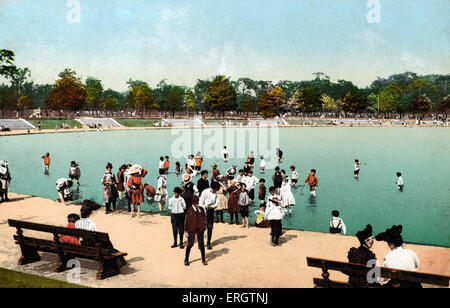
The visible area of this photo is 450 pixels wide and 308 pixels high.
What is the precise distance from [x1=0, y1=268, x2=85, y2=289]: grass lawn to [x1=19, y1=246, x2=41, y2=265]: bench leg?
1.01m

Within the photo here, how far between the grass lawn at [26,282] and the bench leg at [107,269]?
690 millimetres

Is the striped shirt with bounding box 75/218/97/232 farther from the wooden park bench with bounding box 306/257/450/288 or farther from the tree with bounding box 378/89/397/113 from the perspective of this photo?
the tree with bounding box 378/89/397/113

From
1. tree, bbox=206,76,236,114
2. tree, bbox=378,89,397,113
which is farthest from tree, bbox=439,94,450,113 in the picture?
tree, bbox=206,76,236,114

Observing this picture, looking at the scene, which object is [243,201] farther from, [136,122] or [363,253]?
[136,122]

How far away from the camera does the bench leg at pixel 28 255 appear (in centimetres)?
980

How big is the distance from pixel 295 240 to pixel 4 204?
1278 centimetres

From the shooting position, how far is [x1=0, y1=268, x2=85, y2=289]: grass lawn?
802 centimetres

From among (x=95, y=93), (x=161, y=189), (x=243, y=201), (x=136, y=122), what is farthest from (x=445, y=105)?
(x=243, y=201)

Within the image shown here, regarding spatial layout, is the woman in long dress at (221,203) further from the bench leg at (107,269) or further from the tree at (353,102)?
the tree at (353,102)

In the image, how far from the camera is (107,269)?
29.5 feet

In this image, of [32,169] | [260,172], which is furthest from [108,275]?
[32,169]

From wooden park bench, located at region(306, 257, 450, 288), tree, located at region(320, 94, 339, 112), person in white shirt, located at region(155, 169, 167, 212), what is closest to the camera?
wooden park bench, located at region(306, 257, 450, 288)

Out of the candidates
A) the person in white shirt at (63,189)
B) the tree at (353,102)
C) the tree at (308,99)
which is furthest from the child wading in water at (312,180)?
the tree at (308,99)

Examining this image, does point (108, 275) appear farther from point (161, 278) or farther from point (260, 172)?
point (260, 172)
